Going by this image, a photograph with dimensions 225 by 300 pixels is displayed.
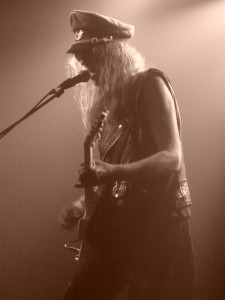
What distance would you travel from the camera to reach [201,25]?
95.1 inches

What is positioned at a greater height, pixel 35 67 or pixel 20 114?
pixel 35 67

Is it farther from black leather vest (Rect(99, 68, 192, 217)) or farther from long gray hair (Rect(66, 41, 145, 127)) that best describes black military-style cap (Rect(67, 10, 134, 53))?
black leather vest (Rect(99, 68, 192, 217))

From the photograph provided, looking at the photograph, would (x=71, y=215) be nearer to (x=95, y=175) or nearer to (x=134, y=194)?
(x=134, y=194)

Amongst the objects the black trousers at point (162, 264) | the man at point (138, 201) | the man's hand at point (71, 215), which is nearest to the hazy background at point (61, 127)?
the man's hand at point (71, 215)

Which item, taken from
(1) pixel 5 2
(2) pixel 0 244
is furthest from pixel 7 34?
(2) pixel 0 244

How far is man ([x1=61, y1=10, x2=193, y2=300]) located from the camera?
52.9 inches

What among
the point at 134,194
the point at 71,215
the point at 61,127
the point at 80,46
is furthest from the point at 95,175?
the point at 61,127

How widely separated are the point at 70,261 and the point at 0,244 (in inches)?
13.4

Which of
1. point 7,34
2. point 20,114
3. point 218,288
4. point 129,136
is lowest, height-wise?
point 218,288

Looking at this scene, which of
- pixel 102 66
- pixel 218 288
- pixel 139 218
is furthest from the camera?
pixel 218 288

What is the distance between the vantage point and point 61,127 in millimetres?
2369

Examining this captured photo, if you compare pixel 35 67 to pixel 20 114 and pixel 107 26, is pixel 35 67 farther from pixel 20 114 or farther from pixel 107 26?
pixel 107 26

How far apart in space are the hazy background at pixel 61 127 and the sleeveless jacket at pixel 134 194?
0.83 m

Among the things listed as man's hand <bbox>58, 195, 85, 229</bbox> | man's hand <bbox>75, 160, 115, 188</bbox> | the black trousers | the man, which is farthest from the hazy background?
man's hand <bbox>75, 160, 115, 188</bbox>
